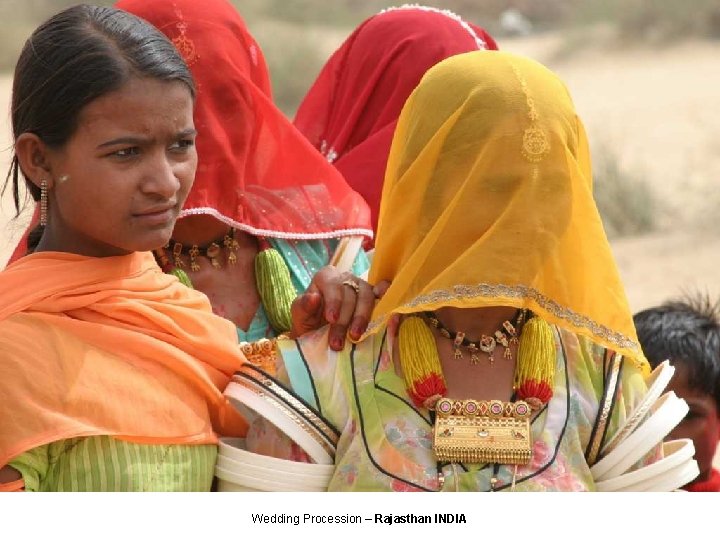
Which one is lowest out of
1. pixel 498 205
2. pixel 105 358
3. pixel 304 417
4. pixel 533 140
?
pixel 304 417

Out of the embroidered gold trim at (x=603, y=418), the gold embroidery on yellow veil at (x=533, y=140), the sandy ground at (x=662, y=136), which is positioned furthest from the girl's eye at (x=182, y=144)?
the sandy ground at (x=662, y=136)

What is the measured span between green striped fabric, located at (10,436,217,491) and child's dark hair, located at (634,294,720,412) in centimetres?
218

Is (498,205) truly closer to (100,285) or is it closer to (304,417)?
(304,417)

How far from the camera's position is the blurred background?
1209 cm

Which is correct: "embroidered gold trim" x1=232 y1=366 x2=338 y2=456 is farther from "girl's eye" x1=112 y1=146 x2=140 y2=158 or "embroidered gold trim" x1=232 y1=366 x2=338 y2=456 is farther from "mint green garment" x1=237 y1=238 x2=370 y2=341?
"mint green garment" x1=237 y1=238 x2=370 y2=341

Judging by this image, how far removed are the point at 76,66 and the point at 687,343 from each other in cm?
251

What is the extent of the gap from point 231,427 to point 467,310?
1.93 feet

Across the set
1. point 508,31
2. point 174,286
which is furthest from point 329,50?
point 174,286

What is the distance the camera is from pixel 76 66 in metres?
2.89

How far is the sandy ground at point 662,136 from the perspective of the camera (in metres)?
11.4

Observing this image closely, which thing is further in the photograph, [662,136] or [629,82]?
[629,82]

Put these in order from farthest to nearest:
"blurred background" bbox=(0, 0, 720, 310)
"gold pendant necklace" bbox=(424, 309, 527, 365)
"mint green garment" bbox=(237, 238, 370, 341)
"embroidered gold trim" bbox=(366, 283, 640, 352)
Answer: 1. "blurred background" bbox=(0, 0, 720, 310)
2. "mint green garment" bbox=(237, 238, 370, 341)
3. "gold pendant necklace" bbox=(424, 309, 527, 365)
4. "embroidered gold trim" bbox=(366, 283, 640, 352)

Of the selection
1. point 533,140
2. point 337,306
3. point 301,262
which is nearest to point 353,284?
point 337,306

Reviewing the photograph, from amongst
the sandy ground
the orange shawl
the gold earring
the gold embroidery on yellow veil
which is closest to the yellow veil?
the gold embroidery on yellow veil
